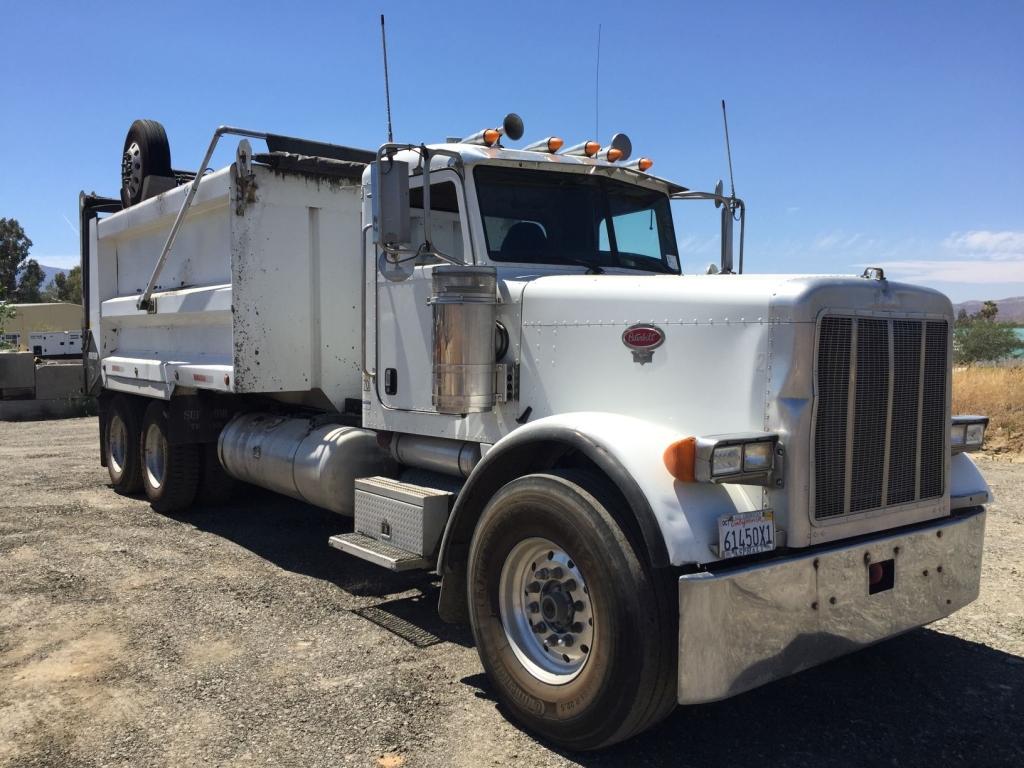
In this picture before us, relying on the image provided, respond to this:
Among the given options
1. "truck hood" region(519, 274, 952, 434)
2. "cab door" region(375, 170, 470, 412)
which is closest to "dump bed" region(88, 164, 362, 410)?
"cab door" region(375, 170, 470, 412)

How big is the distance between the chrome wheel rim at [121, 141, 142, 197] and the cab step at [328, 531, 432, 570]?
16.2 feet

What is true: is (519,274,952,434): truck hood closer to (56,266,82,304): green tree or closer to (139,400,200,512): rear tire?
(139,400,200,512): rear tire

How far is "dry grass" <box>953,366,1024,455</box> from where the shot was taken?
12541 millimetres

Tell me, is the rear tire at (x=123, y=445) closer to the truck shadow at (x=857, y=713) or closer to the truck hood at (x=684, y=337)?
the truck shadow at (x=857, y=713)

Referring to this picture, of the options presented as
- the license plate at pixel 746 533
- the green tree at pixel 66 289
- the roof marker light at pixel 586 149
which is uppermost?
the green tree at pixel 66 289

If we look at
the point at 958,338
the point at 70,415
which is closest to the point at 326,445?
the point at 70,415

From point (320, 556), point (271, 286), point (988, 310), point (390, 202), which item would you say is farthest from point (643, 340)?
point (988, 310)

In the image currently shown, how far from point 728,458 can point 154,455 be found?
260 inches

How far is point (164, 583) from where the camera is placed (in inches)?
227

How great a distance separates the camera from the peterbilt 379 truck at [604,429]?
3.19m

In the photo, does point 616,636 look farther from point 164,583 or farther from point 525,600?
point 164,583

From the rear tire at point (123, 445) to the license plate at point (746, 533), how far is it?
6891 millimetres

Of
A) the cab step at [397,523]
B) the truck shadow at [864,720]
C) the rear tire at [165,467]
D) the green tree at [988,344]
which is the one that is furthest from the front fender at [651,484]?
the green tree at [988,344]

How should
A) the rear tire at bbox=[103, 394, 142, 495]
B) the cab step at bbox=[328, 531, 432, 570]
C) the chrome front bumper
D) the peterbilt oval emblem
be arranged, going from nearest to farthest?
the chrome front bumper < the peterbilt oval emblem < the cab step at bbox=[328, 531, 432, 570] < the rear tire at bbox=[103, 394, 142, 495]
